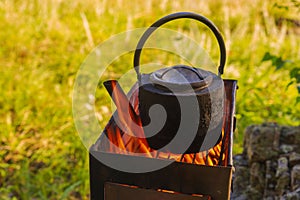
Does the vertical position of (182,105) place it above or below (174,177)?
above

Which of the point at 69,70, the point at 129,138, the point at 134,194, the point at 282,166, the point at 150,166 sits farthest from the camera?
the point at 69,70

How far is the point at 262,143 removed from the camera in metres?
3.14

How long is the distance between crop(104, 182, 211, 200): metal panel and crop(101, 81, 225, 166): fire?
182 millimetres

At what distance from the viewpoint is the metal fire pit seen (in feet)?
5.88

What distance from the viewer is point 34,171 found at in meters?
3.64

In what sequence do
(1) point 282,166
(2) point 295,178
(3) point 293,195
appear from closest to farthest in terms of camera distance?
(3) point 293,195, (2) point 295,178, (1) point 282,166

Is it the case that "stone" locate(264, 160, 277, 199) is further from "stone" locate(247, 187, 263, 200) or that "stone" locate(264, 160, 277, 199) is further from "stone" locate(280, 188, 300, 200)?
"stone" locate(280, 188, 300, 200)

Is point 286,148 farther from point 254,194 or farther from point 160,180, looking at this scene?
point 160,180

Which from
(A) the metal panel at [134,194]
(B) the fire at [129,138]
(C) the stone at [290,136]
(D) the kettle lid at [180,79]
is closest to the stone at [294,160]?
(C) the stone at [290,136]

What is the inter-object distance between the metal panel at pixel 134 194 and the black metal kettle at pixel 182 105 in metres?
0.23

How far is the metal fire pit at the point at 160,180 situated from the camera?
5.88 feet

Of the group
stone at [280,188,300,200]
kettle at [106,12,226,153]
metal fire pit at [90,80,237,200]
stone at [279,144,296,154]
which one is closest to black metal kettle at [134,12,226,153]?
kettle at [106,12,226,153]

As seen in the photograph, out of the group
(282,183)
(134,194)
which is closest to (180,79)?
(134,194)

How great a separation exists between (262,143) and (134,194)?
1477mm
